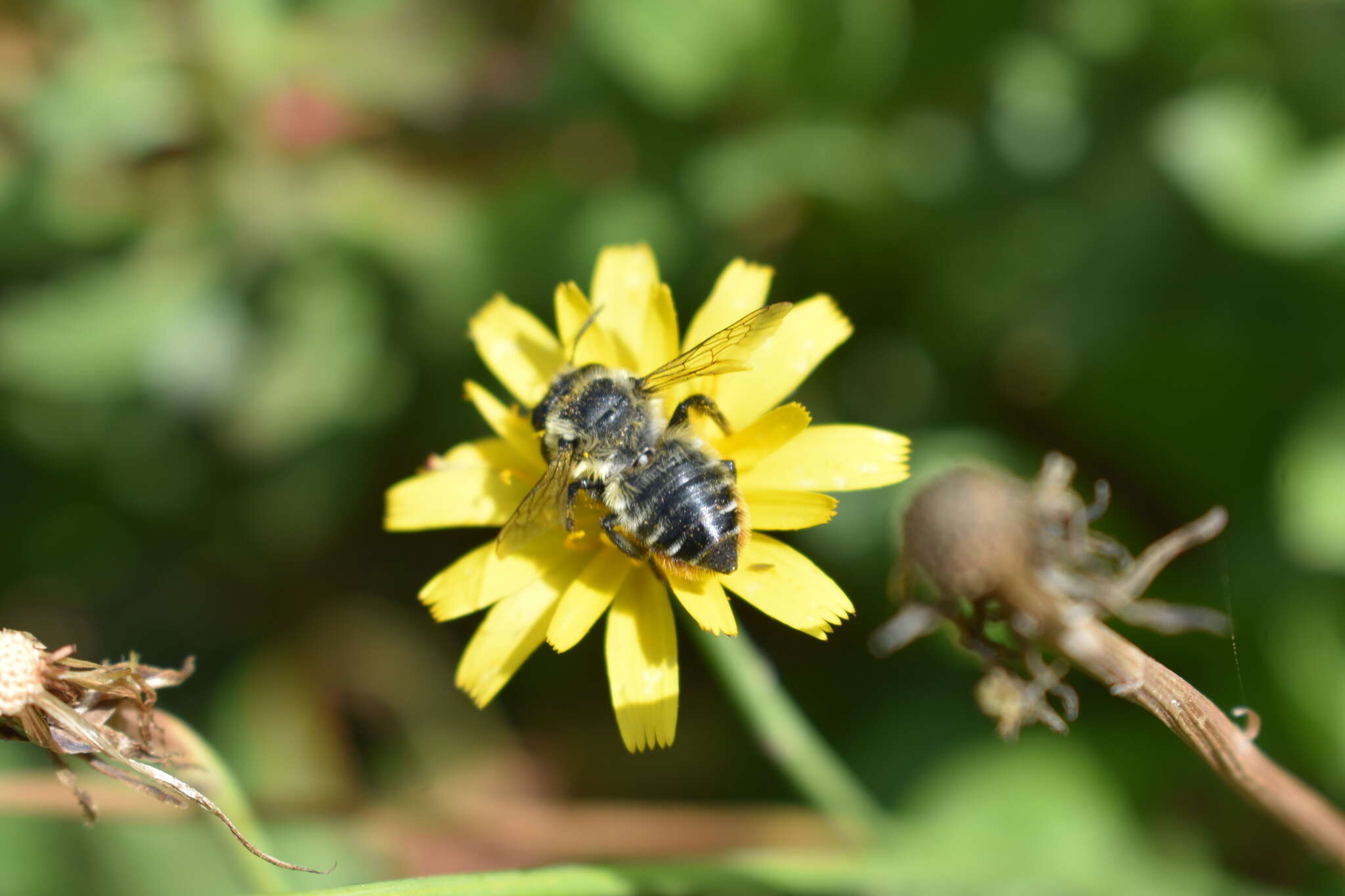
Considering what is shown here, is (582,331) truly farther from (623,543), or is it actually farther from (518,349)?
(623,543)

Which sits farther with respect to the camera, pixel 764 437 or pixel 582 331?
pixel 582 331

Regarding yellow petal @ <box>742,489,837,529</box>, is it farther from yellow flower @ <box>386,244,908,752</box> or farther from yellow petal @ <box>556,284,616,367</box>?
yellow petal @ <box>556,284,616,367</box>

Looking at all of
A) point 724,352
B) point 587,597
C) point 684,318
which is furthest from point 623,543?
point 684,318

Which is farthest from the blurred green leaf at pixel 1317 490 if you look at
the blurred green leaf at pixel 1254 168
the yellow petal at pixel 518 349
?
the yellow petal at pixel 518 349

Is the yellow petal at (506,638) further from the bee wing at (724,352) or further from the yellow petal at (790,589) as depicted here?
the bee wing at (724,352)

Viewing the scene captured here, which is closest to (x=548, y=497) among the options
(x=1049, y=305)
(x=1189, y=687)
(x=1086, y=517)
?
(x=1086, y=517)
